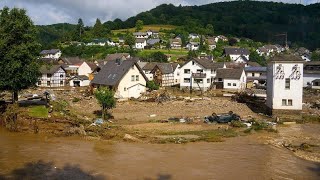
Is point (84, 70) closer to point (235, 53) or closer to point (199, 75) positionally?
point (199, 75)

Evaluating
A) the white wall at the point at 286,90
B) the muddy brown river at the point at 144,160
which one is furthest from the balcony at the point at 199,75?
the muddy brown river at the point at 144,160

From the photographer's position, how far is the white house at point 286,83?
98.1 ft

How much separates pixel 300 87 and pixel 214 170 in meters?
16.4

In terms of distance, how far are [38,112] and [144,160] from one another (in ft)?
38.2

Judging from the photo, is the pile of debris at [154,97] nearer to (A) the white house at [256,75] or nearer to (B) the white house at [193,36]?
(A) the white house at [256,75]

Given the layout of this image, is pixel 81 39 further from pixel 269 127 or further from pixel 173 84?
pixel 269 127

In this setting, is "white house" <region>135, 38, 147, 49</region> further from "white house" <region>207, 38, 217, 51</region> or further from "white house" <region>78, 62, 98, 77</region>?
"white house" <region>78, 62, 98, 77</region>

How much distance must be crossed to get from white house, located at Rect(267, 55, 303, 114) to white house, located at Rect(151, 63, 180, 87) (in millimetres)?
25226

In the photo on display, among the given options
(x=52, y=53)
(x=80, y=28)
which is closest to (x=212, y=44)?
(x=80, y=28)

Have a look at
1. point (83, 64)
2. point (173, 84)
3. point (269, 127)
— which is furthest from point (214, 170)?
point (83, 64)

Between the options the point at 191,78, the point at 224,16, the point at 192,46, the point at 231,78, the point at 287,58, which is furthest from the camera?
the point at 224,16

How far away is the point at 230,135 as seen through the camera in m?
23.8

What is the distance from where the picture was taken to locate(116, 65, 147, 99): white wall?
130 ft

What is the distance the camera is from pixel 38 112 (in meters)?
26.2
